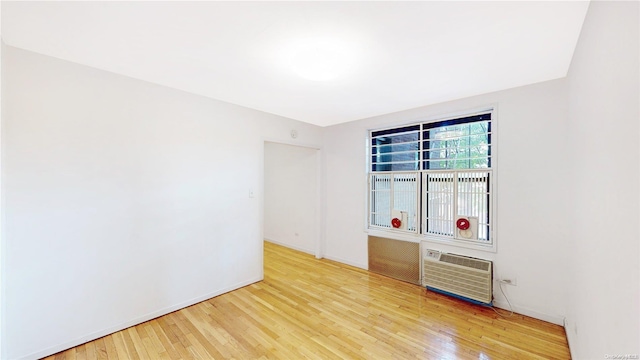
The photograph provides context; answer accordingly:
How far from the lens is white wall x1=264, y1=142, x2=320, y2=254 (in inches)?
184

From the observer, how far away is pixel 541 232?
2469 mm

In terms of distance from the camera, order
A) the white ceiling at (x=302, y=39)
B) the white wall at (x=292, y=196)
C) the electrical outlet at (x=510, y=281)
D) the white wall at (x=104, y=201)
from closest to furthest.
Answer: the white ceiling at (x=302, y=39)
the white wall at (x=104, y=201)
the electrical outlet at (x=510, y=281)
the white wall at (x=292, y=196)

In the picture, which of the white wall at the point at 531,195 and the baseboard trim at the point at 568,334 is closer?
the baseboard trim at the point at 568,334

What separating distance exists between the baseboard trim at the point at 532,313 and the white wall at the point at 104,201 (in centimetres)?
320

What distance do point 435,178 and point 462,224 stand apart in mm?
673

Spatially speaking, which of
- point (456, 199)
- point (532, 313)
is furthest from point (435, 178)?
point (532, 313)

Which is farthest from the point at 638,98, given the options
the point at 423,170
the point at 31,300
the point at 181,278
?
the point at 31,300

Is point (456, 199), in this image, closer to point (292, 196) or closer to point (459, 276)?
point (459, 276)

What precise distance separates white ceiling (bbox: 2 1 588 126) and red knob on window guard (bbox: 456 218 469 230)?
60.6 inches

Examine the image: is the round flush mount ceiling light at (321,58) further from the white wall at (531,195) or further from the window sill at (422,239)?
the window sill at (422,239)

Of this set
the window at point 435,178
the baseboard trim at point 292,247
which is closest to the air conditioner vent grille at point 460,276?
the window at point 435,178

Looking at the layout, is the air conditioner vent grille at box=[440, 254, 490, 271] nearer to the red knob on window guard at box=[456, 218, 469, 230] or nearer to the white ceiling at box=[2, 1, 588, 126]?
the red knob on window guard at box=[456, 218, 469, 230]

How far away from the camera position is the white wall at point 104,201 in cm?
188

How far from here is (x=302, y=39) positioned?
1.73 m
